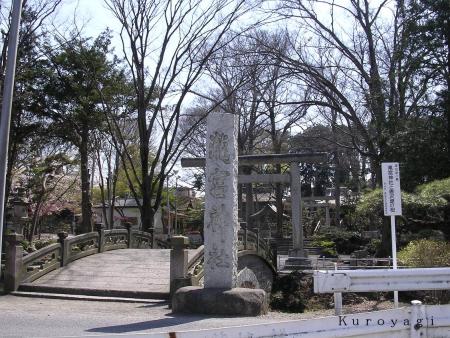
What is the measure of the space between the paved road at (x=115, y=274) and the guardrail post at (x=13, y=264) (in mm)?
537

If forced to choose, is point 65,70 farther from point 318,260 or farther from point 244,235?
point 318,260

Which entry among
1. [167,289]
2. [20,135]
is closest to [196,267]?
[167,289]

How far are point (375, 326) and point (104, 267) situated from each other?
14.0m

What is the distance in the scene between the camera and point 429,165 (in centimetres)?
2334

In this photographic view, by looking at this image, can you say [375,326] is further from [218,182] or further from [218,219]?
[218,182]

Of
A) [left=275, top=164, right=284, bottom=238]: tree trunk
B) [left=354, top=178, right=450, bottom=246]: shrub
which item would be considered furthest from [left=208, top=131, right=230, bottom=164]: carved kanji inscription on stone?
[left=275, top=164, right=284, bottom=238]: tree trunk

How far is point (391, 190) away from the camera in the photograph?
36.7 ft

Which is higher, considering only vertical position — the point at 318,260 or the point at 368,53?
Answer: the point at 368,53

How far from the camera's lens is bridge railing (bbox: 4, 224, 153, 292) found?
15203 millimetres

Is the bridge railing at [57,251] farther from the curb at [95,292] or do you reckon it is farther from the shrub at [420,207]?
the shrub at [420,207]

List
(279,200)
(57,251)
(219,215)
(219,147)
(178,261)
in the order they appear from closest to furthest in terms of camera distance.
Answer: (219,215)
(219,147)
(178,261)
(57,251)
(279,200)

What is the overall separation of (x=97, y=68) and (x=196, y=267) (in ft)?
54.5

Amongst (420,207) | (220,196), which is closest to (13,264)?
(220,196)

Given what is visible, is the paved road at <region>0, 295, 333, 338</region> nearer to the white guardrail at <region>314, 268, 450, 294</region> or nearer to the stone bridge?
the stone bridge
